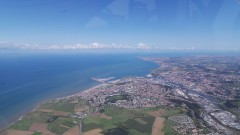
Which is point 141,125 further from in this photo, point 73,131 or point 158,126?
point 73,131

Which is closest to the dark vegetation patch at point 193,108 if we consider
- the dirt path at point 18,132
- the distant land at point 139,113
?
the distant land at point 139,113

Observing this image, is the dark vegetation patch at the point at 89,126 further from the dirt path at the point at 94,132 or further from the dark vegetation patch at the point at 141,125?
the dark vegetation patch at the point at 141,125

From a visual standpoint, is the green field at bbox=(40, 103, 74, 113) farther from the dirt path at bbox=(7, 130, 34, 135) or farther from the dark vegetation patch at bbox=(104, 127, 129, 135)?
the dark vegetation patch at bbox=(104, 127, 129, 135)

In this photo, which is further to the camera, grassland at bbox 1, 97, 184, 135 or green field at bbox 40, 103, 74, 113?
green field at bbox 40, 103, 74, 113

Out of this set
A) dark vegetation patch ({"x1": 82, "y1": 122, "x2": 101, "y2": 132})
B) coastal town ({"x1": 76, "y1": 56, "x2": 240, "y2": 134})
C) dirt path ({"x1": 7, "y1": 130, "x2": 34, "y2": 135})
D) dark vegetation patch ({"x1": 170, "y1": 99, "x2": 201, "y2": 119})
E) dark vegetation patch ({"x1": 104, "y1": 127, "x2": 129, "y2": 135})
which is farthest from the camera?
dark vegetation patch ({"x1": 170, "y1": 99, "x2": 201, "y2": 119})

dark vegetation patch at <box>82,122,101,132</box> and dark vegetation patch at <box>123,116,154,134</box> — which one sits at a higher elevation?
dark vegetation patch at <box>82,122,101,132</box>

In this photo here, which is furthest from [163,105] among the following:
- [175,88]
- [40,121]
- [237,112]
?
[40,121]

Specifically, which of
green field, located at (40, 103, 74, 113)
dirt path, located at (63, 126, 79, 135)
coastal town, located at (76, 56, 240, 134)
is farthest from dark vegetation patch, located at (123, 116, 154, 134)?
green field, located at (40, 103, 74, 113)

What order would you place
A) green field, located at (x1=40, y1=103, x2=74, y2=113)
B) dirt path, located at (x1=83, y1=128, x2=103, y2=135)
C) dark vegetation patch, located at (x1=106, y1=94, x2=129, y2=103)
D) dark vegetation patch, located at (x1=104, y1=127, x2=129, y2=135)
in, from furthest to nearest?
1. dark vegetation patch, located at (x1=106, y1=94, x2=129, y2=103)
2. green field, located at (x1=40, y1=103, x2=74, y2=113)
3. dark vegetation patch, located at (x1=104, y1=127, x2=129, y2=135)
4. dirt path, located at (x1=83, y1=128, x2=103, y2=135)
